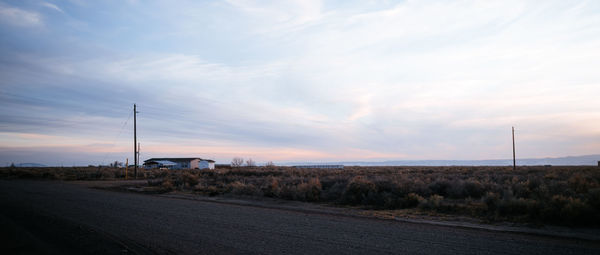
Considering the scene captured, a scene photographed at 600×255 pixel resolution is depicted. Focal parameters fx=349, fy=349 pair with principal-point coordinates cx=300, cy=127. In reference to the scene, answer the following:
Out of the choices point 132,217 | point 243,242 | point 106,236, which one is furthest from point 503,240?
point 132,217

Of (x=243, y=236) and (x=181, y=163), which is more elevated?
(x=243, y=236)

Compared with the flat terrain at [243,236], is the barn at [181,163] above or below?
below

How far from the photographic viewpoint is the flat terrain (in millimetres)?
8016

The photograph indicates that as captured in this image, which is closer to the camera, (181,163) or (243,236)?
(243,236)

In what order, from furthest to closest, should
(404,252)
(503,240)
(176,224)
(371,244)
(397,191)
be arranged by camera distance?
(397,191)
(176,224)
(503,240)
(371,244)
(404,252)

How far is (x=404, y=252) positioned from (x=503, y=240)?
327 centimetres

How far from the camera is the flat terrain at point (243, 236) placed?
26.3ft

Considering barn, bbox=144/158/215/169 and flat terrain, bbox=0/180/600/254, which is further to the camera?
barn, bbox=144/158/215/169

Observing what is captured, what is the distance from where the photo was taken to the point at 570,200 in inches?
479

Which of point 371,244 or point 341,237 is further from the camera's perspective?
point 341,237

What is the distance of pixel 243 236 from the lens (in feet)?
31.0

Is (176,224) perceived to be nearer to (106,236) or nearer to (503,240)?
(106,236)

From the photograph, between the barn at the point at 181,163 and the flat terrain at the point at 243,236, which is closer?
the flat terrain at the point at 243,236

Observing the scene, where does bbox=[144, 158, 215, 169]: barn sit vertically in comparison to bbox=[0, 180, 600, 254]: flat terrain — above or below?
below
